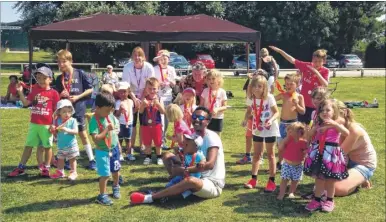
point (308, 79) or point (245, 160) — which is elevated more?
point (308, 79)

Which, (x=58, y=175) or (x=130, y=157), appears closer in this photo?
(x=58, y=175)

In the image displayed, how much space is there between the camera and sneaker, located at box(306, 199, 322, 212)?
5066mm

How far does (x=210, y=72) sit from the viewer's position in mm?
6523

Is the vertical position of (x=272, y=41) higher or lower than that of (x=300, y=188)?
A: higher

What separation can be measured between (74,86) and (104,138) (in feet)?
5.32

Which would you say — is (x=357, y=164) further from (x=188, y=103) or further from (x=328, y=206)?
(x=188, y=103)

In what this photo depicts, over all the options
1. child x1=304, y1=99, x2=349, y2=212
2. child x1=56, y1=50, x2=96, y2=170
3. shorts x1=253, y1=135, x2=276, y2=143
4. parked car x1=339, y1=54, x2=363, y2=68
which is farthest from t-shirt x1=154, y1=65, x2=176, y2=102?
parked car x1=339, y1=54, x2=363, y2=68

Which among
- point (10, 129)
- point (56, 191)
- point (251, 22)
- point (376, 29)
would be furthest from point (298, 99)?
point (376, 29)

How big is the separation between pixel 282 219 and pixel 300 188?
117cm

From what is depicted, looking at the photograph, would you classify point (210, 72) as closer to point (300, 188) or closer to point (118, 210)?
point (300, 188)

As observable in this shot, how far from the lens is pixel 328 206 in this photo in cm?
508

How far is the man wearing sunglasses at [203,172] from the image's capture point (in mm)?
5059

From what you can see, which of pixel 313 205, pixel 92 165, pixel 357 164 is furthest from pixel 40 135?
pixel 357 164

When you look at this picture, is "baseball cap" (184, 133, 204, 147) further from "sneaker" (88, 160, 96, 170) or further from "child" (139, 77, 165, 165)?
"sneaker" (88, 160, 96, 170)
